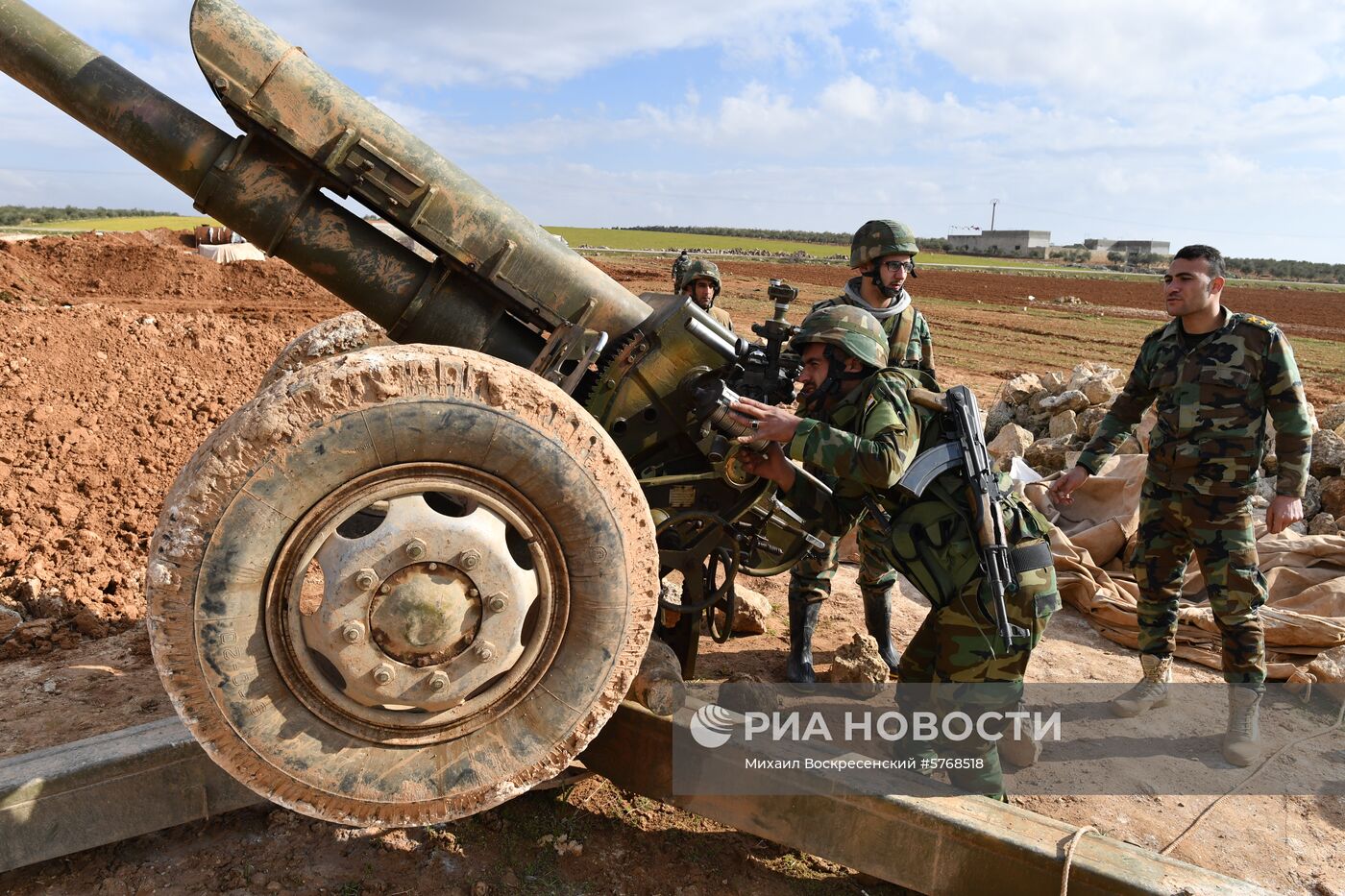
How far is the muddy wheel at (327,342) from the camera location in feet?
13.5

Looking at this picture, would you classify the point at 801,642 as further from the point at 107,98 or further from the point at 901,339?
the point at 107,98

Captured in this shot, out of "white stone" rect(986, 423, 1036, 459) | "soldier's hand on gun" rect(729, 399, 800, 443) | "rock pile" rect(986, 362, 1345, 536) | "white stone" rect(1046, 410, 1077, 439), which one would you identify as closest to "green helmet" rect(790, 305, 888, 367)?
"soldier's hand on gun" rect(729, 399, 800, 443)

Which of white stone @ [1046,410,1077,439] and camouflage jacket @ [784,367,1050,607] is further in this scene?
white stone @ [1046,410,1077,439]

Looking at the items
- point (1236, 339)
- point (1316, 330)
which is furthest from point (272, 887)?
point (1316, 330)

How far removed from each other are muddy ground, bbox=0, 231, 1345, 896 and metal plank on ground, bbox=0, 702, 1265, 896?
0.21m

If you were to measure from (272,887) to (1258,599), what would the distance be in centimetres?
393

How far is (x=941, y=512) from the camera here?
10.3 ft

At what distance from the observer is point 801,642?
4359 millimetres

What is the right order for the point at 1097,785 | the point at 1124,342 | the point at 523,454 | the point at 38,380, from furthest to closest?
the point at 1124,342, the point at 38,380, the point at 1097,785, the point at 523,454

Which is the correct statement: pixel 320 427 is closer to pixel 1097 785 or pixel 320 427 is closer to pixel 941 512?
pixel 941 512

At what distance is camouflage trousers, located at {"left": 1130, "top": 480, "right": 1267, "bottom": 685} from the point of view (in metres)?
3.80

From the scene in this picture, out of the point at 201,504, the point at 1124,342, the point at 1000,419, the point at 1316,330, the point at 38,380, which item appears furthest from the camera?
the point at 1316,330

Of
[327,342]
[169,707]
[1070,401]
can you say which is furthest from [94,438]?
[1070,401]

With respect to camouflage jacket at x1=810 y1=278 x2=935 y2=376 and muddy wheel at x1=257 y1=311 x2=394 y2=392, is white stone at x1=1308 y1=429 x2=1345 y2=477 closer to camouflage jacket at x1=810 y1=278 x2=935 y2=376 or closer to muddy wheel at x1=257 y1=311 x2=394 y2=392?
camouflage jacket at x1=810 y1=278 x2=935 y2=376
